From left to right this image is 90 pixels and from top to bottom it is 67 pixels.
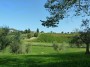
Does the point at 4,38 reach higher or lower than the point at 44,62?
higher

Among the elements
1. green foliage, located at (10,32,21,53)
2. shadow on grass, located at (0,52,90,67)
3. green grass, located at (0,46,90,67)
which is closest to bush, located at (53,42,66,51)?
green foliage, located at (10,32,21,53)

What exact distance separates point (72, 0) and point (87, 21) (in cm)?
689

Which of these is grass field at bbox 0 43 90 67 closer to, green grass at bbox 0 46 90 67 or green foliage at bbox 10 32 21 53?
green grass at bbox 0 46 90 67

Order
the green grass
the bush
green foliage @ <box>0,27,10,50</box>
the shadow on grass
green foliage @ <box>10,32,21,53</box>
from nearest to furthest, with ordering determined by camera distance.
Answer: the shadow on grass < the green grass < green foliage @ <box>0,27,10,50</box> < green foliage @ <box>10,32,21,53</box> < the bush

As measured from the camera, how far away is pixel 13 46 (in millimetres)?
89875

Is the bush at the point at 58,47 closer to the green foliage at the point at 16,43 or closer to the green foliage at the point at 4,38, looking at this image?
the green foliage at the point at 16,43

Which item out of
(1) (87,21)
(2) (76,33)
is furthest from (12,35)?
(1) (87,21)

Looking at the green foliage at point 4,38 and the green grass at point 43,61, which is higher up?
the green foliage at point 4,38

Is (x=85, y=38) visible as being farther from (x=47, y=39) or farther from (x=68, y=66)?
(x=47, y=39)

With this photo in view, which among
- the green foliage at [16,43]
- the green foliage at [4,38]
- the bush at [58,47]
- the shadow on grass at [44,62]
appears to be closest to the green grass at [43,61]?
the shadow on grass at [44,62]

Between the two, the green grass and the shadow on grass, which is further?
the green grass

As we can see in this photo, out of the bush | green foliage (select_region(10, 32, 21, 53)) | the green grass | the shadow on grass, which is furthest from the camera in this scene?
the bush

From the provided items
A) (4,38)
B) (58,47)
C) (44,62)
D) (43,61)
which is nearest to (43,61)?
(43,61)

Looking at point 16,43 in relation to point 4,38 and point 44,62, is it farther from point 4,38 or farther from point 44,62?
point 44,62
